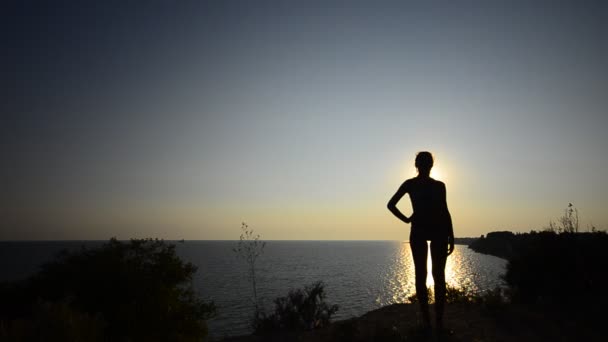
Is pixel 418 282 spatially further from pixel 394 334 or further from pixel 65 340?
pixel 65 340

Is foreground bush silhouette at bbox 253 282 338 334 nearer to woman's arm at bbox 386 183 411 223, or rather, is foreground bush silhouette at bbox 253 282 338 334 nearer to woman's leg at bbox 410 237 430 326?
woman's leg at bbox 410 237 430 326

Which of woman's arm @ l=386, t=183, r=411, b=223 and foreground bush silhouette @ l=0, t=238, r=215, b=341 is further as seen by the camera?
foreground bush silhouette @ l=0, t=238, r=215, b=341

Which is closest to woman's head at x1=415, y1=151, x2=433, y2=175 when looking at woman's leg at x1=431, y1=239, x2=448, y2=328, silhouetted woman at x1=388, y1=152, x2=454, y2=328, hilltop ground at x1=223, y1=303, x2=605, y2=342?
silhouetted woman at x1=388, y1=152, x2=454, y2=328

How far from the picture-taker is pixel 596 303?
999 cm

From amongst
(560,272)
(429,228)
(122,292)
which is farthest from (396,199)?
(560,272)

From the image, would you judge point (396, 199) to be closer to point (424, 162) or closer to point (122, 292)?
point (424, 162)

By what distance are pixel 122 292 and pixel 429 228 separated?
7.93m

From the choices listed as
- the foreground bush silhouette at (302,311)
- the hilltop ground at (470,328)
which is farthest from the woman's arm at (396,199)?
the foreground bush silhouette at (302,311)

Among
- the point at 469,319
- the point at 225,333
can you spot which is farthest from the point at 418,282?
the point at 225,333

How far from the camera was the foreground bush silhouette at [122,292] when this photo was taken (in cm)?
872

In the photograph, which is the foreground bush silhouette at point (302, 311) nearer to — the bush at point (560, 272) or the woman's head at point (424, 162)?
the bush at point (560, 272)

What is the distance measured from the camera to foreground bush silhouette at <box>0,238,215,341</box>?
8.72 meters

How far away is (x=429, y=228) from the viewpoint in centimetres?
663

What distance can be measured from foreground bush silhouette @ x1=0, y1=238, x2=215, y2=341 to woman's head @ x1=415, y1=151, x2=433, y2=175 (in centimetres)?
727
